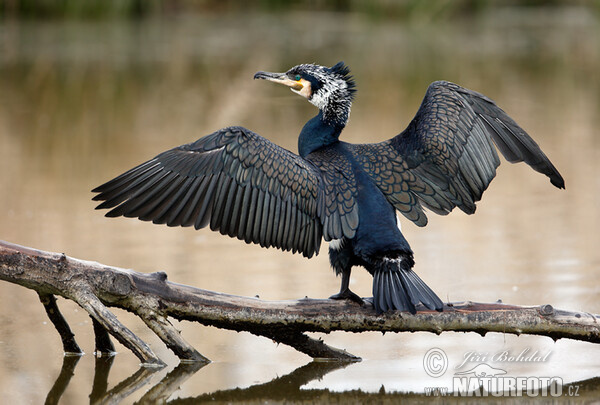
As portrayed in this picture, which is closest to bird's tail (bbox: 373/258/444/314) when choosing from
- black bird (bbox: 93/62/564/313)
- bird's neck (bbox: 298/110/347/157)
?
black bird (bbox: 93/62/564/313)

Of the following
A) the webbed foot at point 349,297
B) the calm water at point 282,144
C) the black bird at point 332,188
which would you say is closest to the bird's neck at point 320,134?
the black bird at point 332,188

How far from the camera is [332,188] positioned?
4.48 meters

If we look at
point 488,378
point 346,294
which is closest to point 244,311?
point 346,294

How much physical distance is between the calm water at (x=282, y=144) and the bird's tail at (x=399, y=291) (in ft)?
1.49

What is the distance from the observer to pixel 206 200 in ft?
13.9

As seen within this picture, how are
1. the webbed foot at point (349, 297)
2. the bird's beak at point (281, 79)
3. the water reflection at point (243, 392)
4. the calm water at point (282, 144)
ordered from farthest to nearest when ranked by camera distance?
the bird's beak at point (281, 79) → the calm water at point (282, 144) → the webbed foot at point (349, 297) → the water reflection at point (243, 392)

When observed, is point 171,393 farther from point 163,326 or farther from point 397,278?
point 397,278

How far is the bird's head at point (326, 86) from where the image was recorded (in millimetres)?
4891

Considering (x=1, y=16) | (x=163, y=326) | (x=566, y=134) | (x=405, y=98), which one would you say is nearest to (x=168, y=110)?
(x=405, y=98)

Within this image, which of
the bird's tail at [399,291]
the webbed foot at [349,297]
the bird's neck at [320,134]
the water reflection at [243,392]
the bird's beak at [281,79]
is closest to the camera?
the bird's tail at [399,291]

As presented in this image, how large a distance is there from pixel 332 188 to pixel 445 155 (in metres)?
0.66

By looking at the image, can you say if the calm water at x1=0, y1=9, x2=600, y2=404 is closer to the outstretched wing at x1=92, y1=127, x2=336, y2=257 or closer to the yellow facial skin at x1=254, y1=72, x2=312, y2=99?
the outstretched wing at x1=92, y1=127, x2=336, y2=257

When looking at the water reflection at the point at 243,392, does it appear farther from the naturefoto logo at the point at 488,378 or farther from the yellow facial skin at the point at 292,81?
the yellow facial skin at the point at 292,81

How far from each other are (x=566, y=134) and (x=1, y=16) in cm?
1451
